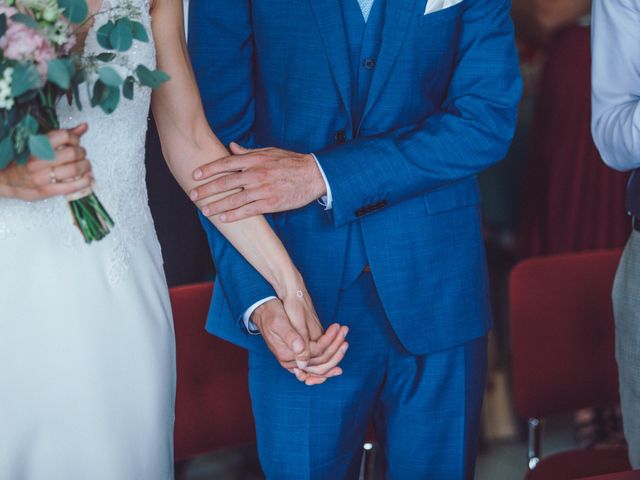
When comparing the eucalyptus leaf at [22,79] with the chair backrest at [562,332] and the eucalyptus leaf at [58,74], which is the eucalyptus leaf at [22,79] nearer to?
the eucalyptus leaf at [58,74]

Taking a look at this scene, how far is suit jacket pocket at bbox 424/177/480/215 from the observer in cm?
201

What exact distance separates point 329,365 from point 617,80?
102 cm

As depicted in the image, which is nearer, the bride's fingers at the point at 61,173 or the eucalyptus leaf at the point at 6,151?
the eucalyptus leaf at the point at 6,151

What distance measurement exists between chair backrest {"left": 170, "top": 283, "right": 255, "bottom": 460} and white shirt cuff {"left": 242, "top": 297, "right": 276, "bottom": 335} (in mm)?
456

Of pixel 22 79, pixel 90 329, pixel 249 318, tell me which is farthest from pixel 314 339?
pixel 22 79

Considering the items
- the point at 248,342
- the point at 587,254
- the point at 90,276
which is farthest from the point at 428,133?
the point at 587,254

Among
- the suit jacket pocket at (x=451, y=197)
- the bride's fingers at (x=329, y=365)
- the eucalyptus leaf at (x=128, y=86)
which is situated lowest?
the bride's fingers at (x=329, y=365)

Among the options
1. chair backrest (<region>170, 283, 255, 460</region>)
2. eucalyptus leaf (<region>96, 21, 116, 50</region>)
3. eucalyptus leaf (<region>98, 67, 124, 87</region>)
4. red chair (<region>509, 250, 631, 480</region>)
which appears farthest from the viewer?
red chair (<region>509, 250, 631, 480</region>)

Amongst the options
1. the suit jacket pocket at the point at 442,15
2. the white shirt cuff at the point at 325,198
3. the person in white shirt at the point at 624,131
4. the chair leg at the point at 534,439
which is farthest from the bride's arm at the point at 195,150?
the chair leg at the point at 534,439

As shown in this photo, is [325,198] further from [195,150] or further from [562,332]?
[562,332]

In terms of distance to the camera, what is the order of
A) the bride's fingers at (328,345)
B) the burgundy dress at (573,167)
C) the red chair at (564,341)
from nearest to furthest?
the bride's fingers at (328,345), the red chair at (564,341), the burgundy dress at (573,167)

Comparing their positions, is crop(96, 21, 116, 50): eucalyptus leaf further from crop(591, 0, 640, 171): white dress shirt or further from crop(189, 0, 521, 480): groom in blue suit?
crop(591, 0, 640, 171): white dress shirt

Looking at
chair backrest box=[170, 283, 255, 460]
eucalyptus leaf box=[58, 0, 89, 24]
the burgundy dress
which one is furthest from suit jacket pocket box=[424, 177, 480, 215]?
the burgundy dress

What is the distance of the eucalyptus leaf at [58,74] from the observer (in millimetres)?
1334
